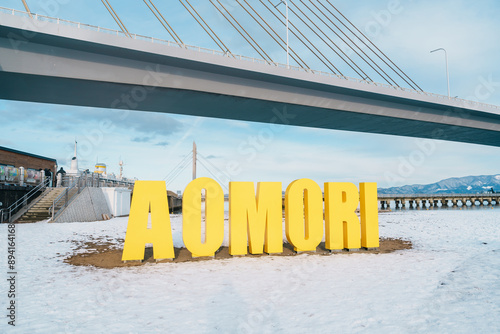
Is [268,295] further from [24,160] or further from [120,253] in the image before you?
[24,160]

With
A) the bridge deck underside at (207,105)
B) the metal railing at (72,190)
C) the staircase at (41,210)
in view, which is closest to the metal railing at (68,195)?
the metal railing at (72,190)

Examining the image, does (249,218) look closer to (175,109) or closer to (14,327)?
(14,327)

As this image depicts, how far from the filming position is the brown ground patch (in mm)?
10149

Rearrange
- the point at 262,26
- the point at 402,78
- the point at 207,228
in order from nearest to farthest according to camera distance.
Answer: the point at 207,228, the point at 262,26, the point at 402,78

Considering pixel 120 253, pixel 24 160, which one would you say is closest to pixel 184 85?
pixel 120 253

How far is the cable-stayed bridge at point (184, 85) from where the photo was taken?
59.4 ft

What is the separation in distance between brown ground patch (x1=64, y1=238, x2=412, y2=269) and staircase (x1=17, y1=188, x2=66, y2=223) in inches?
395

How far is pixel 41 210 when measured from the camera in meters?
21.7

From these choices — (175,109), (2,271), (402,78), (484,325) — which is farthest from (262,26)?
(484,325)

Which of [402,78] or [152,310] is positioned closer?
[152,310]

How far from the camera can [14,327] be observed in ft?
16.8

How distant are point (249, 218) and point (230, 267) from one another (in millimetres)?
2061

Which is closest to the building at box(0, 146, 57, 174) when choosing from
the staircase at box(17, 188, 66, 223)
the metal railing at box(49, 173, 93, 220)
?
the staircase at box(17, 188, 66, 223)

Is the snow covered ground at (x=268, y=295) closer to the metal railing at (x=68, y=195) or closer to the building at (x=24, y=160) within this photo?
the metal railing at (x=68, y=195)
